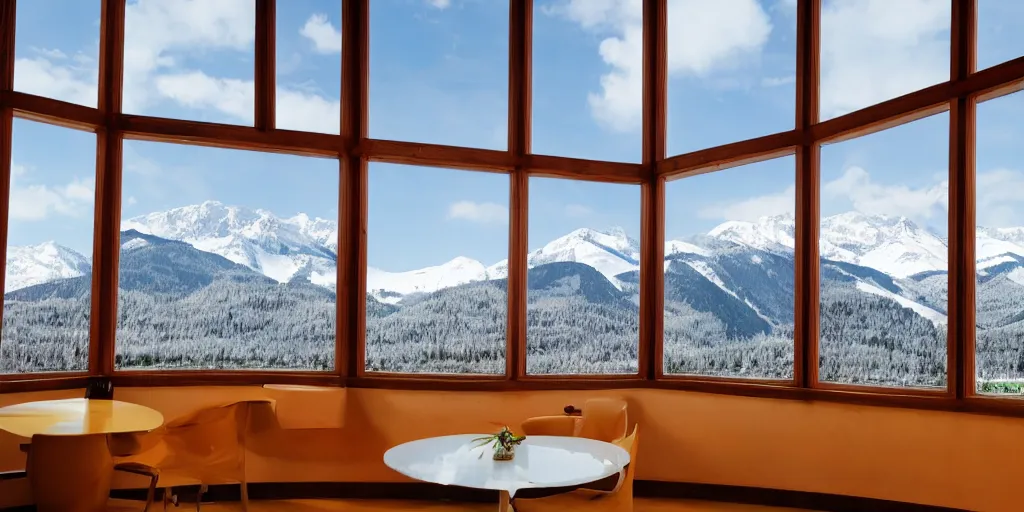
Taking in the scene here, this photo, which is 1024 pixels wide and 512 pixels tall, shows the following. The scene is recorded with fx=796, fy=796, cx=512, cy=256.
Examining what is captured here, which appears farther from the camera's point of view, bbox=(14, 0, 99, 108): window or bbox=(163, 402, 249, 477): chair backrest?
bbox=(14, 0, 99, 108): window

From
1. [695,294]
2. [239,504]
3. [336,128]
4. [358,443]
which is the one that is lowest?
[239,504]

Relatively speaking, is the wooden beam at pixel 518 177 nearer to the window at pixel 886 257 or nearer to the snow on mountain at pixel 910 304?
the window at pixel 886 257

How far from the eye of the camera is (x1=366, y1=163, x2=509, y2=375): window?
5844 mm

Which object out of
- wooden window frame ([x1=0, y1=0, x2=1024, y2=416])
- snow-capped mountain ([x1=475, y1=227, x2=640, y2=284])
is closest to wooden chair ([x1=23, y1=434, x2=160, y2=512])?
wooden window frame ([x1=0, y1=0, x2=1024, y2=416])

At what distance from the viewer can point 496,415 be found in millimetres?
5715

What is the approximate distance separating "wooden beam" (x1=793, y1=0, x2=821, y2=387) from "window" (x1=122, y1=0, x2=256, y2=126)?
3.90 metres

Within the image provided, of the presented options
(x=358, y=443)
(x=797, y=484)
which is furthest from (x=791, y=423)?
(x=358, y=443)

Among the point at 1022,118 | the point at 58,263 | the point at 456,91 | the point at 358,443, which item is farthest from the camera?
the point at 456,91

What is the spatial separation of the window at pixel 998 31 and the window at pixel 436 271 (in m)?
3.21

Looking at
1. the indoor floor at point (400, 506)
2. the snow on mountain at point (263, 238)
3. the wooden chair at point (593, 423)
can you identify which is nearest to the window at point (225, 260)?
the snow on mountain at point (263, 238)

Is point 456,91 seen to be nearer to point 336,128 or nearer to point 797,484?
point 336,128

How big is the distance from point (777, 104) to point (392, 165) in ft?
9.32

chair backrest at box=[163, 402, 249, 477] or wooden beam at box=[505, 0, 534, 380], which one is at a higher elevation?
wooden beam at box=[505, 0, 534, 380]

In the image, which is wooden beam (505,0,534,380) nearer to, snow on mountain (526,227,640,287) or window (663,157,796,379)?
snow on mountain (526,227,640,287)
